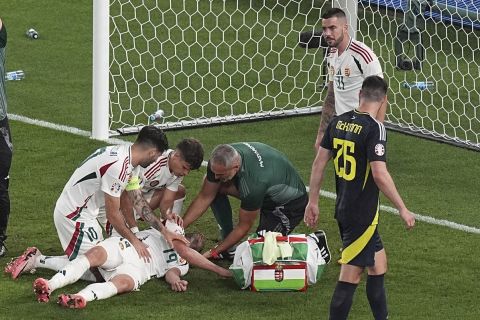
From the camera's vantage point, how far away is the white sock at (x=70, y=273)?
9.37m

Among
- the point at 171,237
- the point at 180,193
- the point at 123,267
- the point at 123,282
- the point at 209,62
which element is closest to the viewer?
the point at 123,282

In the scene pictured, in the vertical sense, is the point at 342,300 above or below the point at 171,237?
below

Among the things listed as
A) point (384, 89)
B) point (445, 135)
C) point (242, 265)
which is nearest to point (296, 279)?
point (242, 265)

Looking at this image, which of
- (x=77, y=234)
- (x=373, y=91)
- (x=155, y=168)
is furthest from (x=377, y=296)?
(x=155, y=168)

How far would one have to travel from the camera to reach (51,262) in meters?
9.97

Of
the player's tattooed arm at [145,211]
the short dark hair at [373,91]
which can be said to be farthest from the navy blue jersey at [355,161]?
the player's tattooed arm at [145,211]

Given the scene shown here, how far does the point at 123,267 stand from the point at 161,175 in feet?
3.60

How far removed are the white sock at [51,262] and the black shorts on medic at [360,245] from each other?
2345 mm

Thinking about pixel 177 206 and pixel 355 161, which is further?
pixel 177 206

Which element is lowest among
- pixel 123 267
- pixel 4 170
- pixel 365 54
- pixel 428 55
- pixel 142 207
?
pixel 123 267

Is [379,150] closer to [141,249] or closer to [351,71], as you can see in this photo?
[141,249]

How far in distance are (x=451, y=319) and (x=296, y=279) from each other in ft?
3.77

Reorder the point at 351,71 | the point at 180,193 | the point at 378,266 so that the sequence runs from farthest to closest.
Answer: the point at 180,193 < the point at 351,71 < the point at 378,266

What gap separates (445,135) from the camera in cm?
1420
